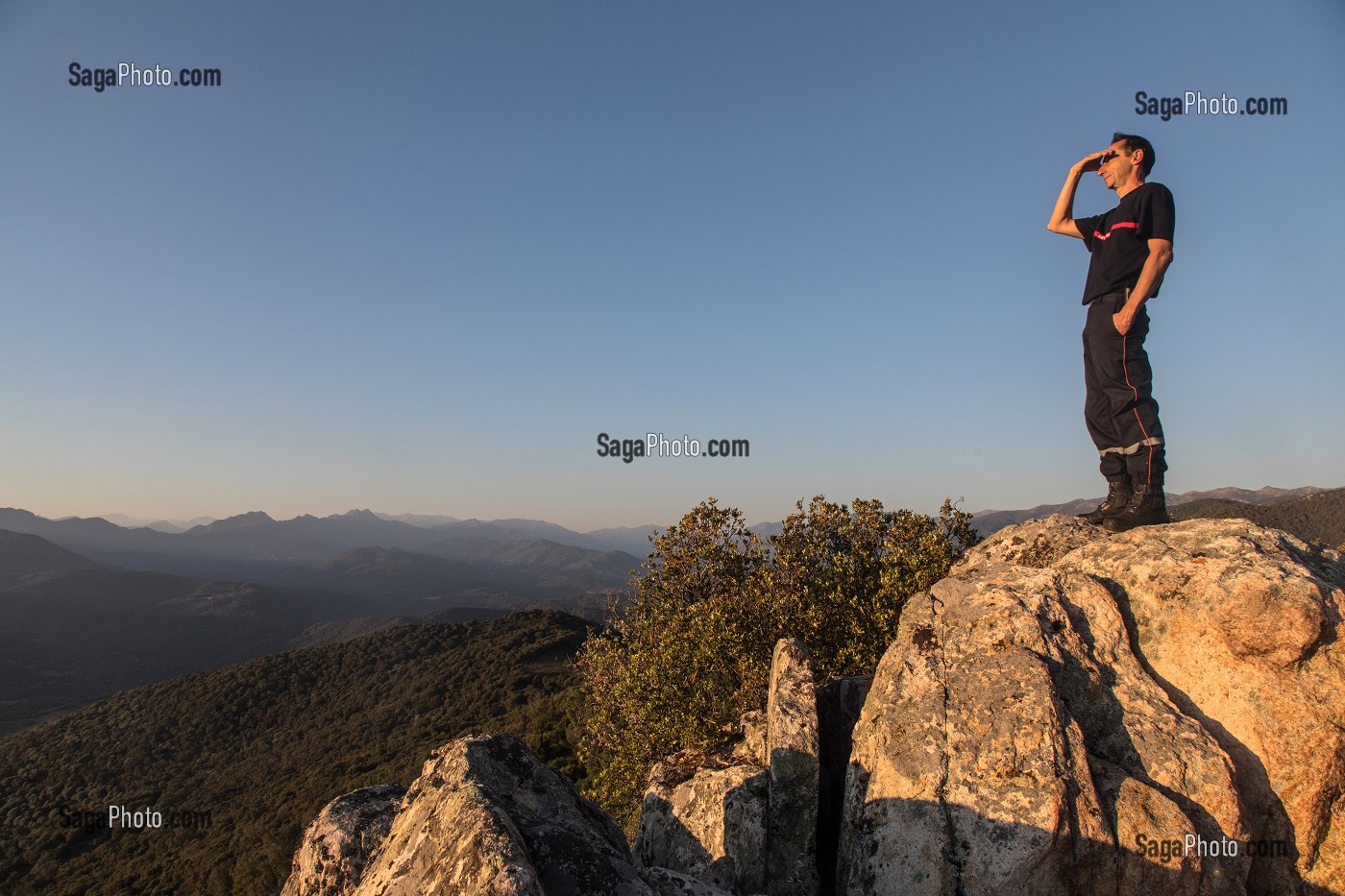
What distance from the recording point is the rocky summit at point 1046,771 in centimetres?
720

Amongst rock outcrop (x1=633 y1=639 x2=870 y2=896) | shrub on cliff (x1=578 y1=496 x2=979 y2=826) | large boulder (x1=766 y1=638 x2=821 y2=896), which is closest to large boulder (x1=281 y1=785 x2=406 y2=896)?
rock outcrop (x1=633 y1=639 x2=870 y2=896)

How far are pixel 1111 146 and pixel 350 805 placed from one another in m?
16.0

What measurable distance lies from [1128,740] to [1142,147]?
9572mm

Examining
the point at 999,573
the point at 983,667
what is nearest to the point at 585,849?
the point at 983,667

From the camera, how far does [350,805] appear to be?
330 inches

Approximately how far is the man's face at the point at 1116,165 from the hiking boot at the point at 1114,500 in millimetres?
5308

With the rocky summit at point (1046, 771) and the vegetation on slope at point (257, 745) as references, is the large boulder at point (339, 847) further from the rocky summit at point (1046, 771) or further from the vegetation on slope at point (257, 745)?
the vegetation on slope at point (257, 745)

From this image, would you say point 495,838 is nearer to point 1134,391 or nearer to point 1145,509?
point 1145,509

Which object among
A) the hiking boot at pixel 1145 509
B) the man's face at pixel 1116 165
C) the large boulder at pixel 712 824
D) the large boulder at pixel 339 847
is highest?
the man's face at pixel 1116 165

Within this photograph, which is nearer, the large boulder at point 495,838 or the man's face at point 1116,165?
the large boulder at point 495,838

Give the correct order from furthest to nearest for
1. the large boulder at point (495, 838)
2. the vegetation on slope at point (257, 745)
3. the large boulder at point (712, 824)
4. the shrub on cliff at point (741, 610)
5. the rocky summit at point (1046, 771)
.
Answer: the vegetation on slope at point (257, 745), the shrub on cliff at point (741, 610), the large boulder at point (712, 824), the rocky summit at point (1046, 771), the large boulder at point (495, 838)

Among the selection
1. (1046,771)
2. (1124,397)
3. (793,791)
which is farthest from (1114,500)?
(793,791)

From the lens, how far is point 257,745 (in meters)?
80.6

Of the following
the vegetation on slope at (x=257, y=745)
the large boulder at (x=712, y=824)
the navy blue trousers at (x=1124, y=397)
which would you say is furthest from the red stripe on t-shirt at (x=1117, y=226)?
the vegetation on slope at (x=257, y=745)
